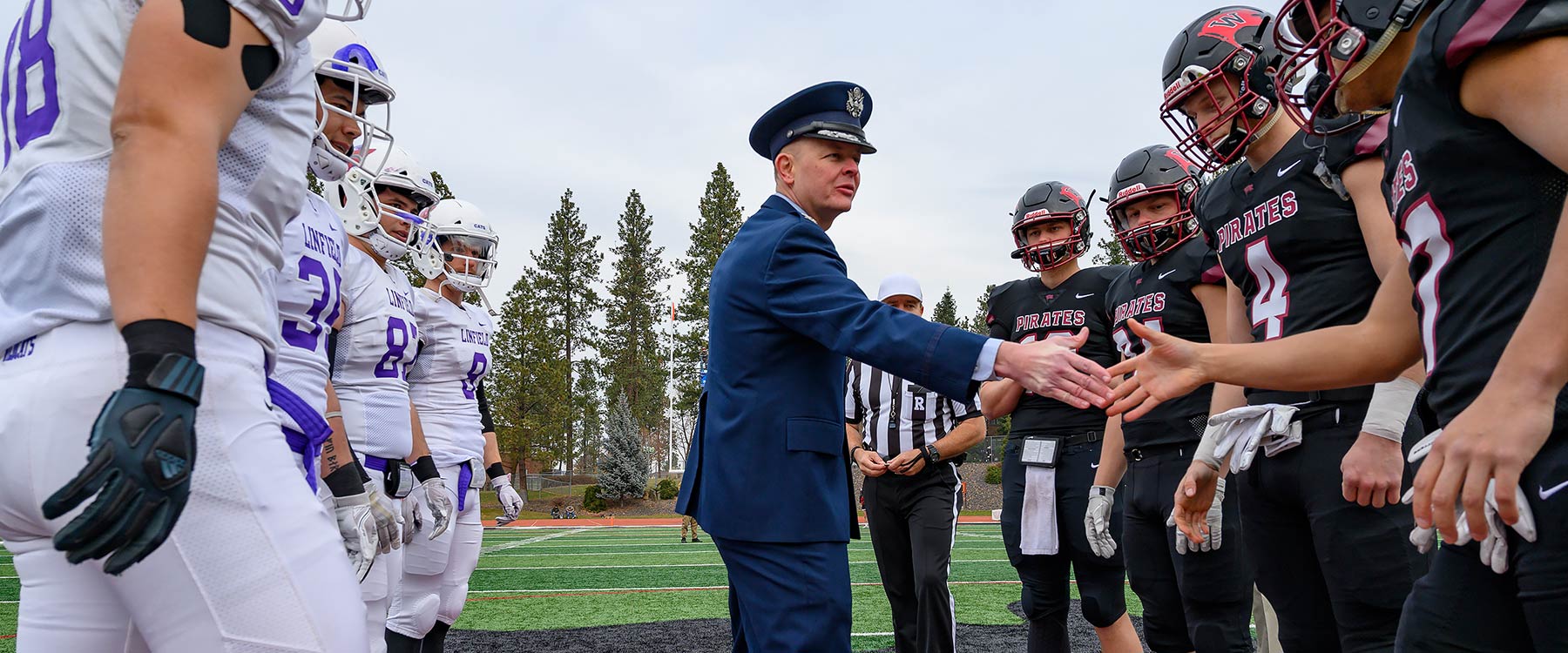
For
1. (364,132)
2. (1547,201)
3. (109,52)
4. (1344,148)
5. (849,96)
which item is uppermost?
(849,96)

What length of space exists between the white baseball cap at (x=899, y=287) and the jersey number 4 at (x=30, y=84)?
506 cm

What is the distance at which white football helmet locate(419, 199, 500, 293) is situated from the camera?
639 centimetres

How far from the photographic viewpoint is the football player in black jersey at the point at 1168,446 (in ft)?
12.9

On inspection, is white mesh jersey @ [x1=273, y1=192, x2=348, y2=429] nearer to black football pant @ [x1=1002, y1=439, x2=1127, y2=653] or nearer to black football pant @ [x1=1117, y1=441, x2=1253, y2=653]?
black football pant @ [x1=1117, y1=441, x2=1253, y2=653]

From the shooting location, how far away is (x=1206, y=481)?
314 cm

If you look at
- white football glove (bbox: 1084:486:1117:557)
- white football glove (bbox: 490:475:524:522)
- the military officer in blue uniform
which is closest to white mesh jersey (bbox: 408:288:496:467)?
white football glove (bbox: 490:475:524:522)

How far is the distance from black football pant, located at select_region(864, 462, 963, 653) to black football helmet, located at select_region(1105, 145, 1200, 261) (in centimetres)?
171

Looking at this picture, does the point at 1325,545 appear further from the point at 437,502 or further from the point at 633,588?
the point at 633,588

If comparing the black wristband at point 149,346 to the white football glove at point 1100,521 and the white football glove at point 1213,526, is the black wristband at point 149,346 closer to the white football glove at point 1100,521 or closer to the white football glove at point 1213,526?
the white football glove at point 1213,526

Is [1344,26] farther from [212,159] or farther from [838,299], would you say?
[212,159]

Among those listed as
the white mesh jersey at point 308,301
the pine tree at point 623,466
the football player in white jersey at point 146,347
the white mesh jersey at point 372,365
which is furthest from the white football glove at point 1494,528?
the pine tree at point 623,466

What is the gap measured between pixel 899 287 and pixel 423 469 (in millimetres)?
3083

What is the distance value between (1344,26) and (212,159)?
2.17 meters

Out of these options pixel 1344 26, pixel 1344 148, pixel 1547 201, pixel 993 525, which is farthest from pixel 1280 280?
pixel 993 525
